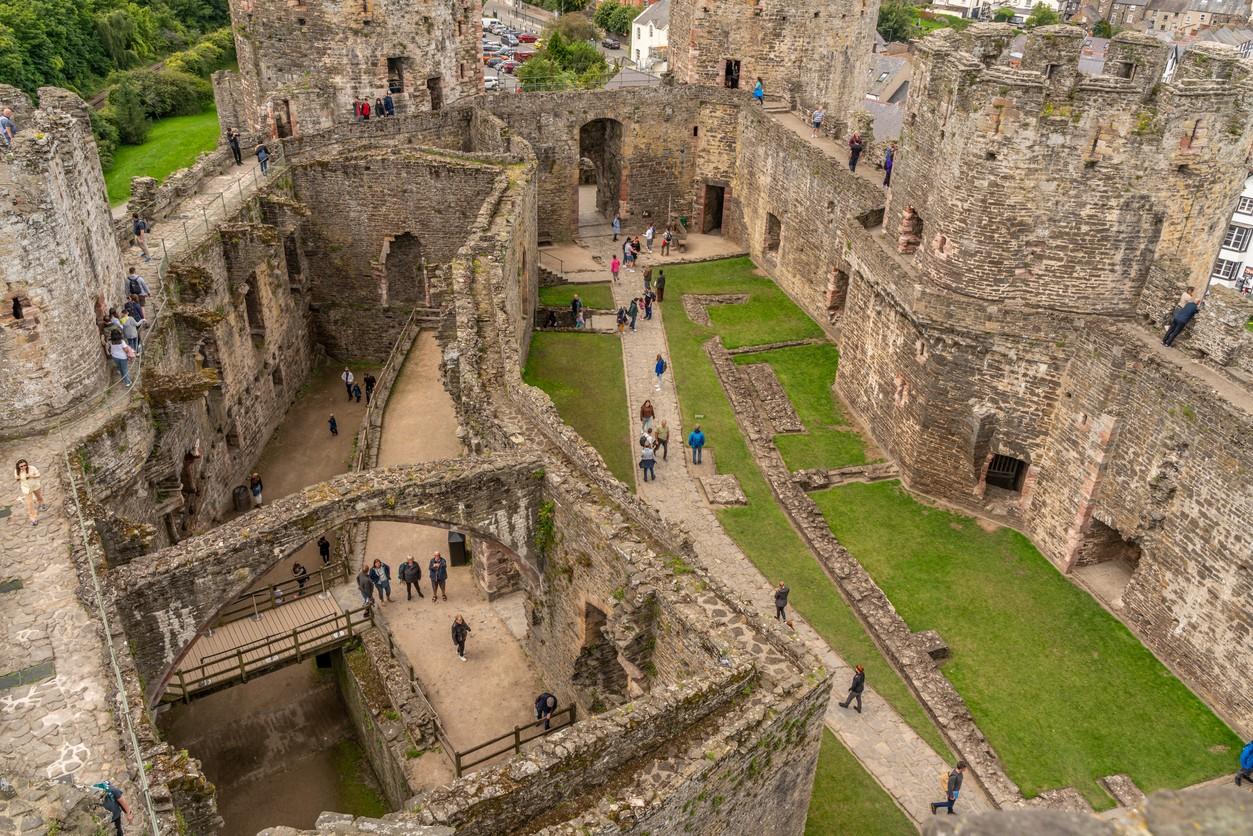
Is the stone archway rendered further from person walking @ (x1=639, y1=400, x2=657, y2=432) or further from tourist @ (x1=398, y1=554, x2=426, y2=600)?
person walking @ (x1=639, y1=400, x2=657, y2=432)

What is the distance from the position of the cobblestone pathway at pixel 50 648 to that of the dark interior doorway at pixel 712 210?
22353mm

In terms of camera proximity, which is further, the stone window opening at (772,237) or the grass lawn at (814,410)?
the stone window opening at (772,237)

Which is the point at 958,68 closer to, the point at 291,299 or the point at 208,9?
the point at 291,299

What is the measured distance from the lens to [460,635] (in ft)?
55.3

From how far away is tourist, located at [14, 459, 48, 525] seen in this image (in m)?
14.1

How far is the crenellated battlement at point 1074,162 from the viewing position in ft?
55.6

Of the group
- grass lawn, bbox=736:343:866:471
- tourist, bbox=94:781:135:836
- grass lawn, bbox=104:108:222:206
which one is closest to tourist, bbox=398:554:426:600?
grass lawn, bbox=736:343:866:471

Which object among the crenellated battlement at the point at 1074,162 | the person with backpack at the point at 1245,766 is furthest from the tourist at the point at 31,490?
the person with backpack at the point at 1245,766

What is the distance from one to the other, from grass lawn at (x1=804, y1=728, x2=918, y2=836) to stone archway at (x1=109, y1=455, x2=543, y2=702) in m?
5.47

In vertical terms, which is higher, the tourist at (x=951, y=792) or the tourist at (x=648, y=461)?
the tourist at (x=648, y=461)

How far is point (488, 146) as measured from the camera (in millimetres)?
29938

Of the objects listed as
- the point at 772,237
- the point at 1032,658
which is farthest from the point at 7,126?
the point at 772,237

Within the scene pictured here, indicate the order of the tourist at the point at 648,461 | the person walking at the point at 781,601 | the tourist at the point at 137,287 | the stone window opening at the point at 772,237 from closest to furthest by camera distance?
the person walking at the point at 781,601 → the tourist at the point at 137,287 → the tourist at the point at 648,461 → the stone window opening at the point at 772,237

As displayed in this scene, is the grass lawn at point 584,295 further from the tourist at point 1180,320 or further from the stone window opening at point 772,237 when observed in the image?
the tourist at point 1180,320
